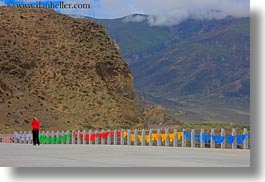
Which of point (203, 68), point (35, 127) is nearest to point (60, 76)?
point (35, 127)

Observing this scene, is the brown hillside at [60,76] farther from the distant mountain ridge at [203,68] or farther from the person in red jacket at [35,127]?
the distant mountain ridge at [203,68]

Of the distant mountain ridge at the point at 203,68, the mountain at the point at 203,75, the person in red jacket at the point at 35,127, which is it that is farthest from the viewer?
the distant mountain ridge at the point at 203,68

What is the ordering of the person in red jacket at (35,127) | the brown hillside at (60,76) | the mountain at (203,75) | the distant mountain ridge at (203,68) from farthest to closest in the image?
the distant mountain ridge at (203,68)
the mountain at (203,75)
the brown hillside at (60,76)
the person in red jacket at (35,127)

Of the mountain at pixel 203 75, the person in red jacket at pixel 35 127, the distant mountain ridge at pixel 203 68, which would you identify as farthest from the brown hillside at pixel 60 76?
the distant mountain ridge at pixel 203 68

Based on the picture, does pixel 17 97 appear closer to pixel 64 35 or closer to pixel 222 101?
pixel 64 35

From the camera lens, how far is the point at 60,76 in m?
70.2

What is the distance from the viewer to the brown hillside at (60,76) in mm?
65062

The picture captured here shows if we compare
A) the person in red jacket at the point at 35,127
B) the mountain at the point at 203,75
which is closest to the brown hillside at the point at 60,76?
the mountain at the point at 203,75

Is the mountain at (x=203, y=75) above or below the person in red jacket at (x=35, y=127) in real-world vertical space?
above

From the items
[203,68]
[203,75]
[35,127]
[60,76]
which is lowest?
[35,127]

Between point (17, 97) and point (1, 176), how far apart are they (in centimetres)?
5321

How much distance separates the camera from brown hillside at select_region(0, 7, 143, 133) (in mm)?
65062

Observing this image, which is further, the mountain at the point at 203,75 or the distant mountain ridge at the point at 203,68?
the distant mountain ridge at the point at 203,68

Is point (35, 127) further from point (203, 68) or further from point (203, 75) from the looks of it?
point (203, 68)
